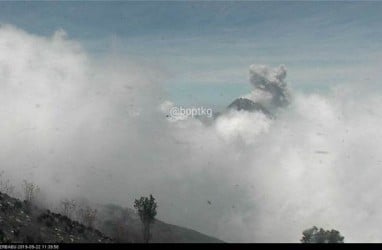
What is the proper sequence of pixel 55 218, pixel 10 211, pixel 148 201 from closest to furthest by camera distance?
1. pixel 10 211
2. pixel 55 218
3. pixel 148 201

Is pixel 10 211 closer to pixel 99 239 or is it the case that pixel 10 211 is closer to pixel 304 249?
pixel 99 239

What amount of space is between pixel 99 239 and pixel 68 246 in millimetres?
111401

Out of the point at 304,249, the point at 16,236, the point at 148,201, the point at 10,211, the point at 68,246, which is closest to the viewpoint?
the point at 304,249

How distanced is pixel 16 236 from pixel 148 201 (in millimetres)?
103734

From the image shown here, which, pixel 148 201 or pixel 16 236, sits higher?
pixel 148 201

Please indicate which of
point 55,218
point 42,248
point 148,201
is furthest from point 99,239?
point 42,248

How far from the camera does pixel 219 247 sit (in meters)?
32.6

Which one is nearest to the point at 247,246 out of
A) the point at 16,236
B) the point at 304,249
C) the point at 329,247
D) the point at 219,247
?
the point at 219,247

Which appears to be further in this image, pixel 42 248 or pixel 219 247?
pixel 42 248

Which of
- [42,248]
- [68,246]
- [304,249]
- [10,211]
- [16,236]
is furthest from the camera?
[10,211]

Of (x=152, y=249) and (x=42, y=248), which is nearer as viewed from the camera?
(x=152, y=249)

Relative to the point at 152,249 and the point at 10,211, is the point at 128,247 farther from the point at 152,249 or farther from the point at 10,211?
the point at 10,211

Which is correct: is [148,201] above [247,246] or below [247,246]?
above

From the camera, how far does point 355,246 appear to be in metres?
32.9
